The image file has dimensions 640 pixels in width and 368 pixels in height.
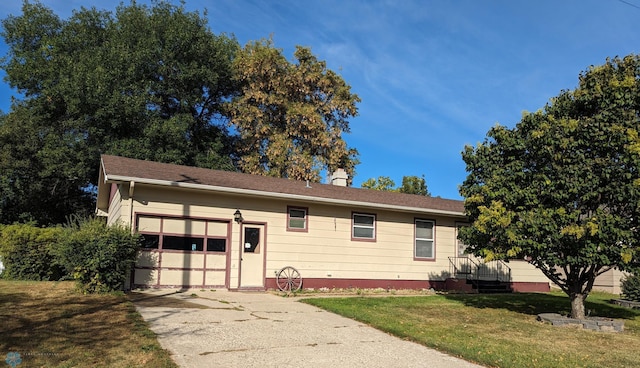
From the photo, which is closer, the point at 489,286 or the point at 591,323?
the point at 591,323

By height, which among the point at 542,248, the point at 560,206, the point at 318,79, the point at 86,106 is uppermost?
the point at 318,79

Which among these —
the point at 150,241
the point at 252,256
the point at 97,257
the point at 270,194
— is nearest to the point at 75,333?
the point at 97,257

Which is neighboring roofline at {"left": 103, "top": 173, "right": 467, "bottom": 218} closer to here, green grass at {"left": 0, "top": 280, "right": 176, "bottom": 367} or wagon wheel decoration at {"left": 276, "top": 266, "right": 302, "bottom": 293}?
wagon wheel decoration at {"left": 276, "top": 266, "right": 302, "bottom": 293}

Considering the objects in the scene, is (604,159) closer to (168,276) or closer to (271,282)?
(271,282)

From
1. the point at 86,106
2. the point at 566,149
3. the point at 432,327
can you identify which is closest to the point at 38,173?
the point at 86,106

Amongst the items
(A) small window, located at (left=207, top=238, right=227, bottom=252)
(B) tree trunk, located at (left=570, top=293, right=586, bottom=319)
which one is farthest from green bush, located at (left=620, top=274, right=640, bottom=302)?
(A) small window, located at (left=207, top=238, right=227, bottom=252)

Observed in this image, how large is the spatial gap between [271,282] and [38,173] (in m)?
16.4

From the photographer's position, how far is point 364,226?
53.6 ft

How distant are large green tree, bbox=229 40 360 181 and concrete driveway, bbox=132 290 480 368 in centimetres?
1737

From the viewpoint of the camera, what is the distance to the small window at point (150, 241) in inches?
500

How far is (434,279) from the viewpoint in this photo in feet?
57.5

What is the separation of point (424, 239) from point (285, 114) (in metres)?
14.1

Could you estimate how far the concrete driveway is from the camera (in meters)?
6.25

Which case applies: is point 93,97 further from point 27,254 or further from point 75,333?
point 75,333
